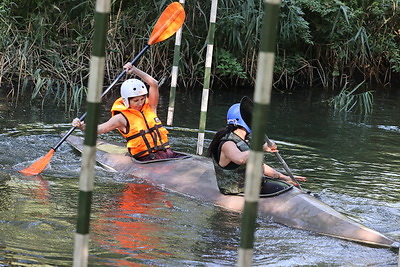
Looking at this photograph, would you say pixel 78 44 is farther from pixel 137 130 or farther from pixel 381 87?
pixel 381 87

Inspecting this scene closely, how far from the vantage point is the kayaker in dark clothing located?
17.8 ft

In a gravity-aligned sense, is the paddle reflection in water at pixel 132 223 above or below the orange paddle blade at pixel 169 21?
below

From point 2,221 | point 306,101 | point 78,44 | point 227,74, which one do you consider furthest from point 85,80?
point 2,221

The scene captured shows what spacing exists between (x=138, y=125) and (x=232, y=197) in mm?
1541

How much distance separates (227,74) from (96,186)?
668cm

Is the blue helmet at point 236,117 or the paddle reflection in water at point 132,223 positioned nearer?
the paddle reflection in water at point 132,223

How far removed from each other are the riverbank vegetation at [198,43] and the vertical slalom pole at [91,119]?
7554 mm

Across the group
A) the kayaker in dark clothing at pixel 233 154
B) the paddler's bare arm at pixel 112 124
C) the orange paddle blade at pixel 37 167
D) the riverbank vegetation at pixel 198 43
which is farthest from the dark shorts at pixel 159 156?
the riverbank vegetation at pixel 198 43

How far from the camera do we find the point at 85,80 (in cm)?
1194

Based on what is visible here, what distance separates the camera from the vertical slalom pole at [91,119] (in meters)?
2.24

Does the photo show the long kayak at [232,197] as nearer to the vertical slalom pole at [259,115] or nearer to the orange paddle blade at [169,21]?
the orange paddle blade at [169,21]

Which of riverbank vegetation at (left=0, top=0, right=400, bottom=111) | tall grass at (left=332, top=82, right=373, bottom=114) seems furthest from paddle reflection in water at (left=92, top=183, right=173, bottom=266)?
tall grass at (left=332, top=82, right=373, bottom=114)

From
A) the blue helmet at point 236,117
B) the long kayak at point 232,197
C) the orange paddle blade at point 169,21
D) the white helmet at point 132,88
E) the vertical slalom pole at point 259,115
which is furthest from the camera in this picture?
the orange paddle blade at point 169,21

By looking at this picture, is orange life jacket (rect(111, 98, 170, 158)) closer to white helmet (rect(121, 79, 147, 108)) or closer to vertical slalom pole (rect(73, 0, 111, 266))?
white helmet (rect(121, 79, 147, 108))
